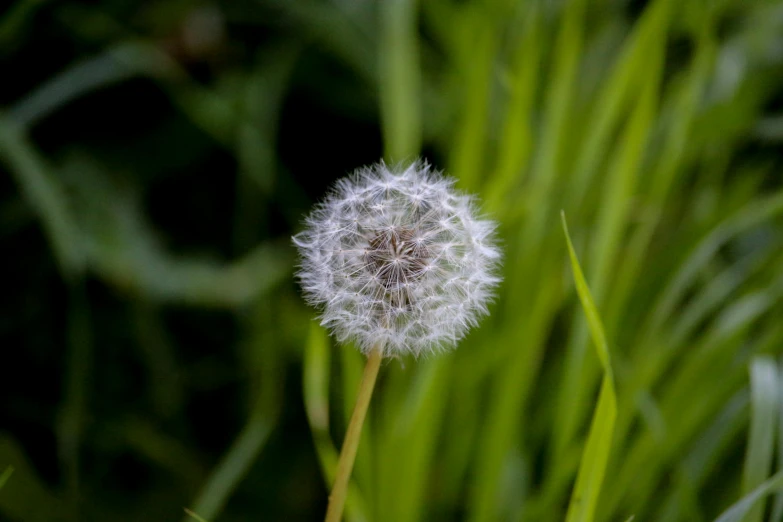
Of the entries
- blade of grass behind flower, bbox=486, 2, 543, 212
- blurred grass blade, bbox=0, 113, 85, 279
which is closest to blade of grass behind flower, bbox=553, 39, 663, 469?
blade of grass behind flower, bbox=486, 2, 543, 212

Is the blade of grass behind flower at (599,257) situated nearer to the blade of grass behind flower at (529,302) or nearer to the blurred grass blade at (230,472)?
the blade of grass behind flower at (529,302)

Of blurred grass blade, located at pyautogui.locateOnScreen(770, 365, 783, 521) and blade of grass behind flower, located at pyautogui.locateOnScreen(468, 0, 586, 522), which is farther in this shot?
blade of grass behind flower, located at pyautogui.locateOnScreen(468, 0, 586, 522)

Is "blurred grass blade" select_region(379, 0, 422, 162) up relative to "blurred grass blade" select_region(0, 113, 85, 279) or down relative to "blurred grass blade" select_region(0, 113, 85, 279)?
up

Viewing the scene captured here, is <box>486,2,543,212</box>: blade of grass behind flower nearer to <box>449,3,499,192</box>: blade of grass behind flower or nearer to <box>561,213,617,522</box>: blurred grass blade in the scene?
<box>449,3,499,192</box>: blade of grass behind flower

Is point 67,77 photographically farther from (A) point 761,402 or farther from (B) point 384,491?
(A) point 761,402

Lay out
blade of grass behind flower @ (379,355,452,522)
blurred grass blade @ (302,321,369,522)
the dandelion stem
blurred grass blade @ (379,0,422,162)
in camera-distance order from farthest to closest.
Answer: blurred grass blade @ (379,0,422,162) < blade of grass behind flower @ (379,355,452,522) < blurred grass blade @ (302,321,369,522) < the dandelion stem

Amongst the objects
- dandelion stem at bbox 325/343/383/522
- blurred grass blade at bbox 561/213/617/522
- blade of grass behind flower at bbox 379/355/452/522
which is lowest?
dandelion stem at bbox 325/343/383/522

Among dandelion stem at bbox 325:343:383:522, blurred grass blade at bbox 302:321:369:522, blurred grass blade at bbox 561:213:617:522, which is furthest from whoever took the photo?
blurred grass blade at bbox 302:321:369:522

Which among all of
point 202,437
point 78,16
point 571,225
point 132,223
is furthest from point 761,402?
point 78,16
